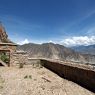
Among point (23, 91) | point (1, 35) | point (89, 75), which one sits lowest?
point (23, 91)

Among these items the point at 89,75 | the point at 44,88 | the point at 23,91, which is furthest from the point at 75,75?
the point at 23,91

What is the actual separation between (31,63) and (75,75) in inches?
511

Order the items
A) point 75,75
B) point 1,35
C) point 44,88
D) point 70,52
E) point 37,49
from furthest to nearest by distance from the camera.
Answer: point 70,52, point 37,49, point 1,35, point 75,75, point 44,88

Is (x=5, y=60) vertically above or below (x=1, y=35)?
below

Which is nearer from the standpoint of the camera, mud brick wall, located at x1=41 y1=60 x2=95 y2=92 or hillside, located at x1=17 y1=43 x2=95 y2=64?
mud brick wall, located at x1=41 y1=60 x2=95 y2=92

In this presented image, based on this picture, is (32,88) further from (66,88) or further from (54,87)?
(66,88)

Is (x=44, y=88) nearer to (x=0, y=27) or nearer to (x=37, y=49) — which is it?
(x=0, y=27)

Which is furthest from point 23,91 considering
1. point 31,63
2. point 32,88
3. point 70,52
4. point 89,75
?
point 70,52

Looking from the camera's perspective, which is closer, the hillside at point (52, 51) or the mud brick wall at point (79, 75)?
the mud brick wall at point (79, 75)

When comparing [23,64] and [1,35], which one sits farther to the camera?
[1,35]

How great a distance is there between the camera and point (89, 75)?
10516 millimetres

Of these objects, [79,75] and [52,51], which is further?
[52,51]

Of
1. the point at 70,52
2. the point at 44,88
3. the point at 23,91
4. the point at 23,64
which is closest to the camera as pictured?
the point at 23,91

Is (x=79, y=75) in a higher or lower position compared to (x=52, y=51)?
lower
